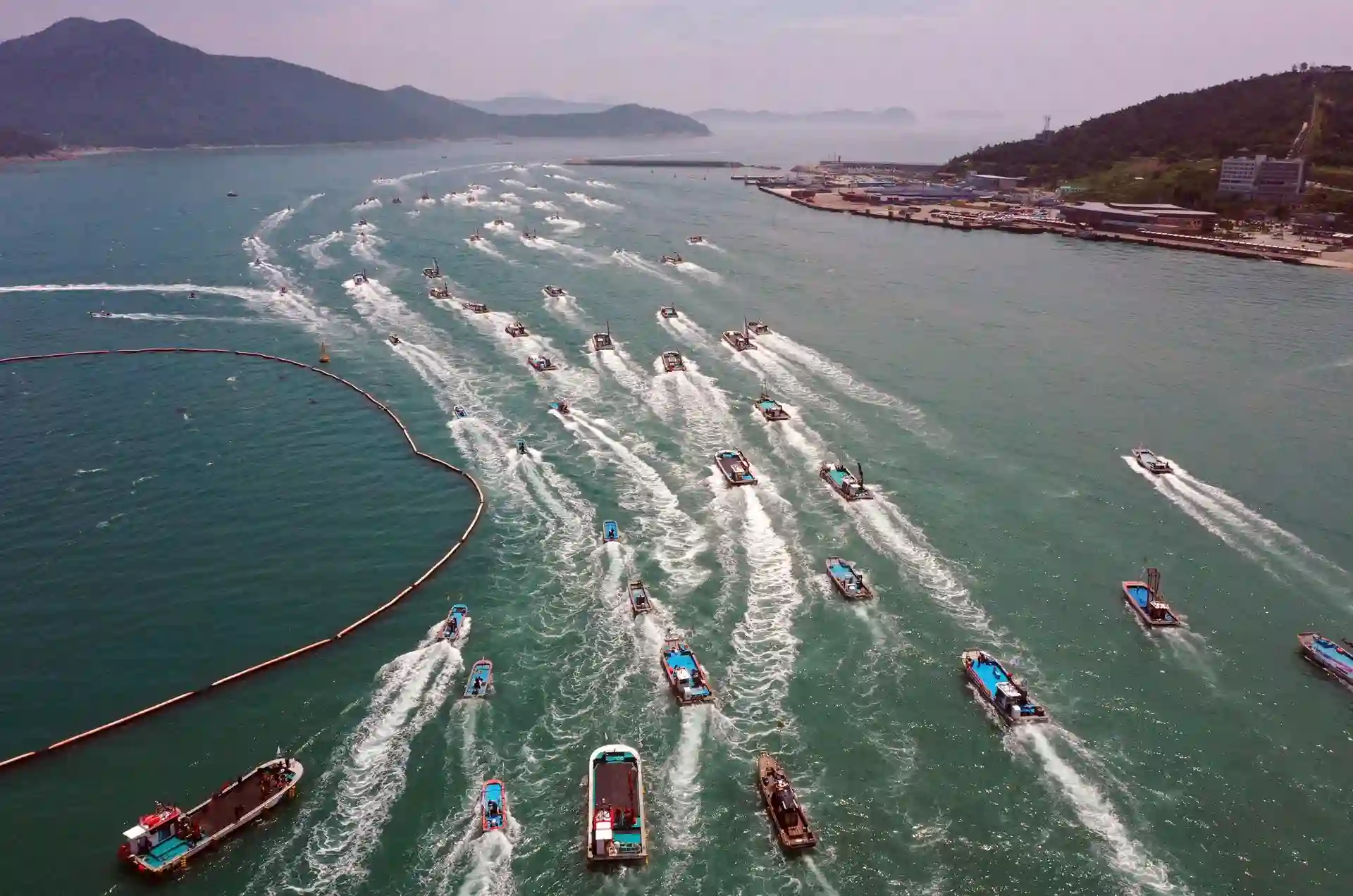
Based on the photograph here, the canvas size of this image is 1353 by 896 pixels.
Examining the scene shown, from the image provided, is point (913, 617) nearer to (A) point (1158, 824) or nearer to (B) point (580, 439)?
(A) point (1158, 824)

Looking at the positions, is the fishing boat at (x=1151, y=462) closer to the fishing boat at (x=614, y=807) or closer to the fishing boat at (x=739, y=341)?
the fishing boat at (x=739, y=341)

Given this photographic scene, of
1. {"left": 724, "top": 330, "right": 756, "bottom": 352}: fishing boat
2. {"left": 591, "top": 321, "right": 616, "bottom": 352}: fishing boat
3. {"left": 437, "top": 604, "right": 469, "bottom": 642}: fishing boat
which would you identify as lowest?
{"left": 437, "top": 604, "right": 469, "bottom": 642}: fishing boat

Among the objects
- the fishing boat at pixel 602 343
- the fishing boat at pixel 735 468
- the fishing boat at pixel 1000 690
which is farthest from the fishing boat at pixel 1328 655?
the fishing boat at pixel 602 343

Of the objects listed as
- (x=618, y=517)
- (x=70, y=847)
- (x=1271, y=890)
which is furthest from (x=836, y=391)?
(x=70, y=847)

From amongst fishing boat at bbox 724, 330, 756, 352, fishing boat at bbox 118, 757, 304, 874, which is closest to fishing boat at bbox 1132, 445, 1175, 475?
fishing boat at bbox 724, 330, 756, 352

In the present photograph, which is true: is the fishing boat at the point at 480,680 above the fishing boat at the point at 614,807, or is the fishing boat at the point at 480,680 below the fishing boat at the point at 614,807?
Result: above

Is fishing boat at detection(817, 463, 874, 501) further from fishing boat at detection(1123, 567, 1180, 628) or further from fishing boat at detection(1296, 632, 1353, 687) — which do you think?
fishing boat at detection(1296, 632, 1353, 687)

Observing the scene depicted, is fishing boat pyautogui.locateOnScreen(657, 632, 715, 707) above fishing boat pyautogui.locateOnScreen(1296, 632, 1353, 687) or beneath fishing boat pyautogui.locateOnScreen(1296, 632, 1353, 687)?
beneath
